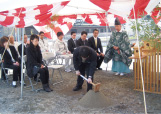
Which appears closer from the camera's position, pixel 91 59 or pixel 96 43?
pixel 91 59

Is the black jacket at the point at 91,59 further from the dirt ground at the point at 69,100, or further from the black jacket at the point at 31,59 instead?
the black jacket at the point at 31,59

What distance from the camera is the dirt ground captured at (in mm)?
3266

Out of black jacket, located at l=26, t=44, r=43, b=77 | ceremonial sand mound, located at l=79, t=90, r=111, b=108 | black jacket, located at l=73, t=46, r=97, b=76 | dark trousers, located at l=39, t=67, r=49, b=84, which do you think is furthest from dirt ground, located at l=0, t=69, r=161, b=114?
black jacket, located at l=73, t=46, r=97, b=76

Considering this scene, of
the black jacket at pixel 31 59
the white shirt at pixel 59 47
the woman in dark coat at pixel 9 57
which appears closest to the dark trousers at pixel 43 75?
the black jacket at pixel 31 59

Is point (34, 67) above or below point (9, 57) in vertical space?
below

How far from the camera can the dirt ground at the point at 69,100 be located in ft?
10.7

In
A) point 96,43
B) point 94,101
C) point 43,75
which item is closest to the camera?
point 94,101

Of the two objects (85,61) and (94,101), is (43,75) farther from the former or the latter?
(94,101)

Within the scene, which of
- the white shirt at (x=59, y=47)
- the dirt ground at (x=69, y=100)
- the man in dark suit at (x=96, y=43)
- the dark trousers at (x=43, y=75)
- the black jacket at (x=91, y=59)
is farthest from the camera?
the white shirt at (x=59, y=47)

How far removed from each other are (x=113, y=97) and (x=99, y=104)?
0.62 meters

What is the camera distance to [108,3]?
3.64m

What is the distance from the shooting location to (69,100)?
12.3 ft

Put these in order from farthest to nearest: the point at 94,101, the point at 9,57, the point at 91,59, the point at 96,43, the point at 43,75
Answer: the point at 96,43 → the point at 9,57 → the point at 43,75 → the point at 91,59 → the point at 94,101

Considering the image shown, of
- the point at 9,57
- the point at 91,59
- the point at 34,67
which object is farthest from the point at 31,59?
the point at 91,59
